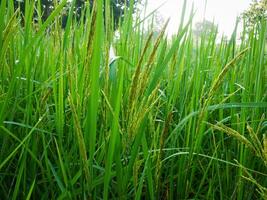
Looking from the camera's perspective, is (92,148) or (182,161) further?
(182,161)

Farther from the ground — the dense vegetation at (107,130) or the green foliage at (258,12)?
the green foliage at (258,12)

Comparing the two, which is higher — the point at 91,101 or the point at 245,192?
the point at 91,101

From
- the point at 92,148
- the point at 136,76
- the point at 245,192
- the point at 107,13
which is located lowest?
the point at 245,192

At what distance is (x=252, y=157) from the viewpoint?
0.79 metres

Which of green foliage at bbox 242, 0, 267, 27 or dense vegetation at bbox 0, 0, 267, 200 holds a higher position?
green foliage at bbox 242, 0, 267, 27

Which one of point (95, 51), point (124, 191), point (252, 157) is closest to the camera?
point (95, 51)

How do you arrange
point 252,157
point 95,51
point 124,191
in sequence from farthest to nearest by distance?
1. point 252,157
2. point 124,191
3. point 95,51

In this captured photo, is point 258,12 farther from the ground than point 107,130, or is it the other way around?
point 258,12

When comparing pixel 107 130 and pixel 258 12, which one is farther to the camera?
pixel 258 12

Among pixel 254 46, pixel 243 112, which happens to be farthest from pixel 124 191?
pixel 254 46

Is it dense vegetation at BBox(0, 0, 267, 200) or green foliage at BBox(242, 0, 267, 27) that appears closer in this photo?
dense vegetation at BBox(0, 0, 267, 200)

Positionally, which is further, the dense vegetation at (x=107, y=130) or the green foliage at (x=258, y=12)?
the green foliage at (x=258, y=12)

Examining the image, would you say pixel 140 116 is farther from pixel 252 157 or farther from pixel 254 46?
pixel 254 46

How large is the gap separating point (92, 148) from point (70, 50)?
210 mm
